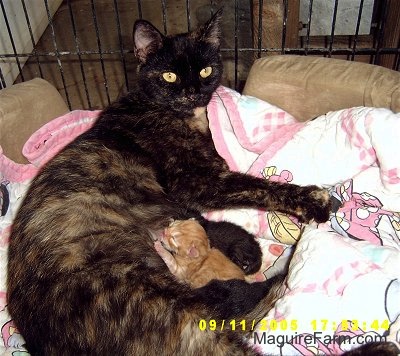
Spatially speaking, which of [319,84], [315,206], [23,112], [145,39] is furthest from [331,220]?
[23,112]

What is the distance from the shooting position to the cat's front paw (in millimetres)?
1896

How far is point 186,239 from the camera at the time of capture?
1928 millimetres

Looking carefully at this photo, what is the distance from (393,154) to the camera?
6.05 feet

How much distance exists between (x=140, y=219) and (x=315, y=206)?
0.74 m


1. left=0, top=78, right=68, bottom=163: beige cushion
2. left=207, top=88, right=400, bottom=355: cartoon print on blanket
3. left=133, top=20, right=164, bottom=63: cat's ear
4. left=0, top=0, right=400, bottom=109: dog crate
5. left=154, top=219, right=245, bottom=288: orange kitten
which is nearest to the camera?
left=207, top=88, right=400, bottom=355: cartoon print on blanket

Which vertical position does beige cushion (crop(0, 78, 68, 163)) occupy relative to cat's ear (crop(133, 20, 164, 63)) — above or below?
below

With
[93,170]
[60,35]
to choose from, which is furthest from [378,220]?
[60,35]

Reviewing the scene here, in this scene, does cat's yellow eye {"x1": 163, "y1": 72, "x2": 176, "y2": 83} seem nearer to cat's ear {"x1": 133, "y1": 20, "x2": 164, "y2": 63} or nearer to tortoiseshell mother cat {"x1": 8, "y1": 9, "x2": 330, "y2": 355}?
tortoiseshell mother cat {"x1": 8, "y1": 9, "x2": 330, "y2": 355}

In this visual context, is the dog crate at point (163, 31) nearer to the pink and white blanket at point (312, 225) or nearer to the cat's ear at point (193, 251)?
the pink and white blanket at point (312, 225)
